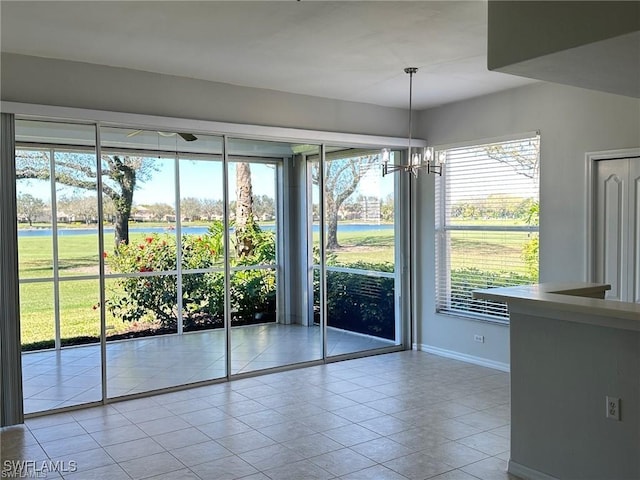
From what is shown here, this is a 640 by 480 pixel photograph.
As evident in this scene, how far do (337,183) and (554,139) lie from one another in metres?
2.23

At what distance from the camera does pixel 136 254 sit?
16.4 feet

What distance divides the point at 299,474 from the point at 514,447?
1307 millimetres

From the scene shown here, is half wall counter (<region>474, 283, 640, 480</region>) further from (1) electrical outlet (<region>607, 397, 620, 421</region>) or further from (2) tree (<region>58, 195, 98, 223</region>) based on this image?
(2) tree (<region>58, 195, 98, 223</region>)

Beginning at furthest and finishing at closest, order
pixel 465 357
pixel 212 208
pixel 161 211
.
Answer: pixel 465 357 → pixel 212 208 → pixel 161 211

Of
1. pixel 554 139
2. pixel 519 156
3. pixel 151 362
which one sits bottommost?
pixel 151 362

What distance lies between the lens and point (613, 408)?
9.45 ft

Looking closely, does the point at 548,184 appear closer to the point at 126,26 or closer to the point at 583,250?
the point at 583,250

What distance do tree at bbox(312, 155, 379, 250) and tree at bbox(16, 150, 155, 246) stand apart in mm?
1948

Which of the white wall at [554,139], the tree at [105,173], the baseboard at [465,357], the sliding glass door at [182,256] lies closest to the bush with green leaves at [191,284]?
the sliding glass door at [182,256]

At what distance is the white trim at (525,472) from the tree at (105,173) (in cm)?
350

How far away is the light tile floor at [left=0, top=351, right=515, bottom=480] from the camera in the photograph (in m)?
3.46

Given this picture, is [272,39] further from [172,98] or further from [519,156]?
[519,156]

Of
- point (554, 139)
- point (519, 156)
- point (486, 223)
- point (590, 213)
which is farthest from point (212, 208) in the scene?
point (590, 213)

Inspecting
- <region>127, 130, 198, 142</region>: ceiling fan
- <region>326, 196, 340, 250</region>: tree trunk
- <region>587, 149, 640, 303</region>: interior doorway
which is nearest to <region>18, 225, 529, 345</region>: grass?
<region>127, 130, 198, 142</region>: ceiling fan
